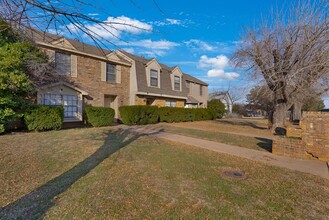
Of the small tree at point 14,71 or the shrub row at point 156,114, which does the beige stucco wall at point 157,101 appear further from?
the small tree at point 14,71

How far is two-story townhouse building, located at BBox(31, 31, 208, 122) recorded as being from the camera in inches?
466

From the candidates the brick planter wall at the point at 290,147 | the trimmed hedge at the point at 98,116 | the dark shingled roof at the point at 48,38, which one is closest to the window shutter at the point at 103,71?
the dark shingled roof at the point at 48,38

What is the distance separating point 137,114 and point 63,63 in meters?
6.28

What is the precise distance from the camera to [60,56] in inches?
484

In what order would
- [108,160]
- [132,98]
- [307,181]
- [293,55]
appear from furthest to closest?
[132,98]
[293,55]
[108,160]
[307,181]

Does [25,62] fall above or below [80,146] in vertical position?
above

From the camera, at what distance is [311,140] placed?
6109 mm

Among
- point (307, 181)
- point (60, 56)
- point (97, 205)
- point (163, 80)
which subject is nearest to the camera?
point (97, 205)

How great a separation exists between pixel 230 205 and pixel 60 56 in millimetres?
13505

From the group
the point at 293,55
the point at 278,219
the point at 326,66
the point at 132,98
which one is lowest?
the point at 278,219

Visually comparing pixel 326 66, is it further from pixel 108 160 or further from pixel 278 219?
pixel 108 160

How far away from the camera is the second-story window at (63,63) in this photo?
12.2 m

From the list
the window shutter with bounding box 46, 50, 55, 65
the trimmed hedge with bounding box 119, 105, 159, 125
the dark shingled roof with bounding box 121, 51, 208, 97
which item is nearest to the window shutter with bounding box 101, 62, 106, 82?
the dark shingled roof with bounding box 121, 51, 208, 97

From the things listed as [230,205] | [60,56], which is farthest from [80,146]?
[60,56]
